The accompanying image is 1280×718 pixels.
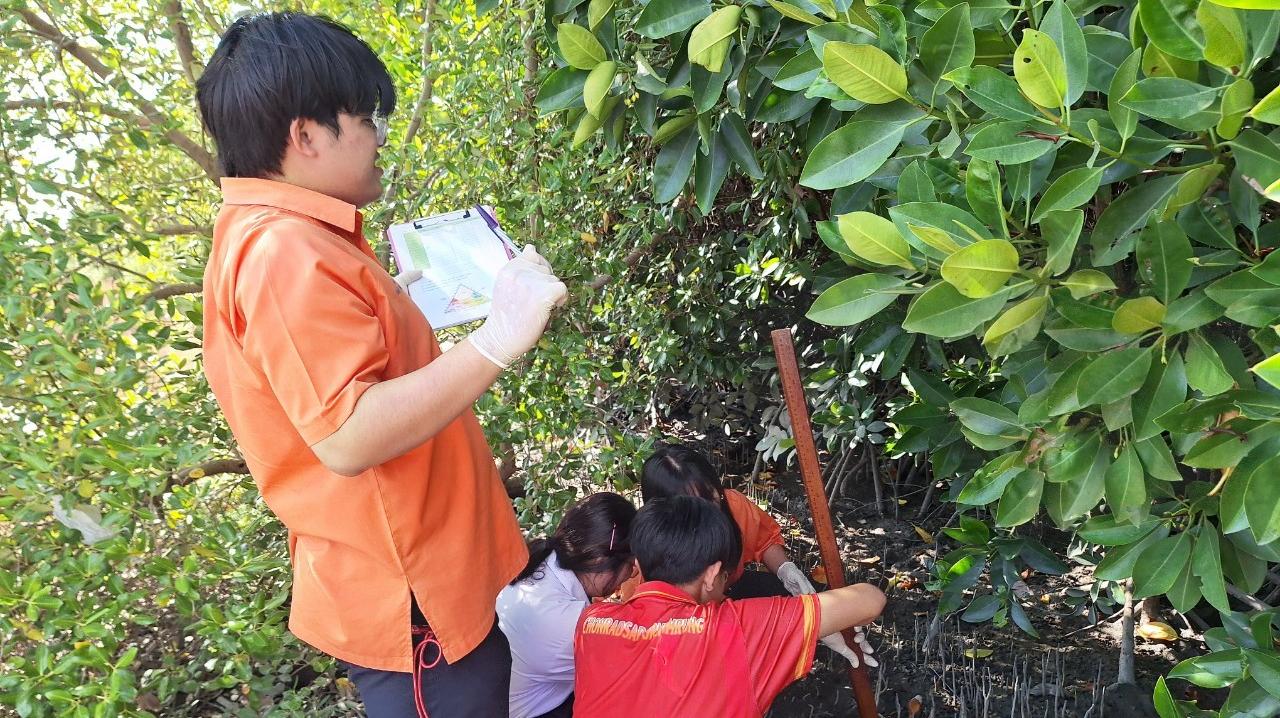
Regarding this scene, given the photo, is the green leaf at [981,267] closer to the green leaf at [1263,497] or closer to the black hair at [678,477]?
the green leaf at [1263,497]

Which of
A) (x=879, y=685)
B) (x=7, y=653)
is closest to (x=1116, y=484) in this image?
(x=879, y=685)

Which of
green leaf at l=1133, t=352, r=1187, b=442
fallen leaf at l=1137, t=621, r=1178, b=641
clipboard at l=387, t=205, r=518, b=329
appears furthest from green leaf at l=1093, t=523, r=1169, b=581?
fallen leaf at l=1137, t=621, r=1178, b=641

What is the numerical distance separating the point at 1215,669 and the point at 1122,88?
2.89 feet

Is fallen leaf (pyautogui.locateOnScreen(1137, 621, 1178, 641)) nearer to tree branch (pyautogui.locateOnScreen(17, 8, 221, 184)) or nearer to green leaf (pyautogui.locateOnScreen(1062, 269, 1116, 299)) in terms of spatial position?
green leaf (pyautogui.locateOnScreen(1062, 269, 1116, 299))

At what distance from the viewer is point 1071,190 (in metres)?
1.00

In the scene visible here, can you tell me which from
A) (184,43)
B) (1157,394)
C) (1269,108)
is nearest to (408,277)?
(1157,394)

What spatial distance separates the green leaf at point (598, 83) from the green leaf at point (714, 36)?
20 cm

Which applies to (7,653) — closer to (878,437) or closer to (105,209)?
(105,209)

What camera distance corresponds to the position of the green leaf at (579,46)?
Result: 1.46 meters

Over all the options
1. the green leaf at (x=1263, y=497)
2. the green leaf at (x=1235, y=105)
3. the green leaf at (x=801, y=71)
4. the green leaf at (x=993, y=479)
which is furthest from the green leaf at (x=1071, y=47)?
the green leaf at (x=993, y=479)

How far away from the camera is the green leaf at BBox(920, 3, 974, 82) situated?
1.05 m


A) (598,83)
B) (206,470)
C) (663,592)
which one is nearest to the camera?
(598,83)

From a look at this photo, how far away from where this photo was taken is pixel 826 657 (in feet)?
9.28

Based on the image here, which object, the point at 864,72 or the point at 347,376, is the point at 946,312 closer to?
the point at 864,72
